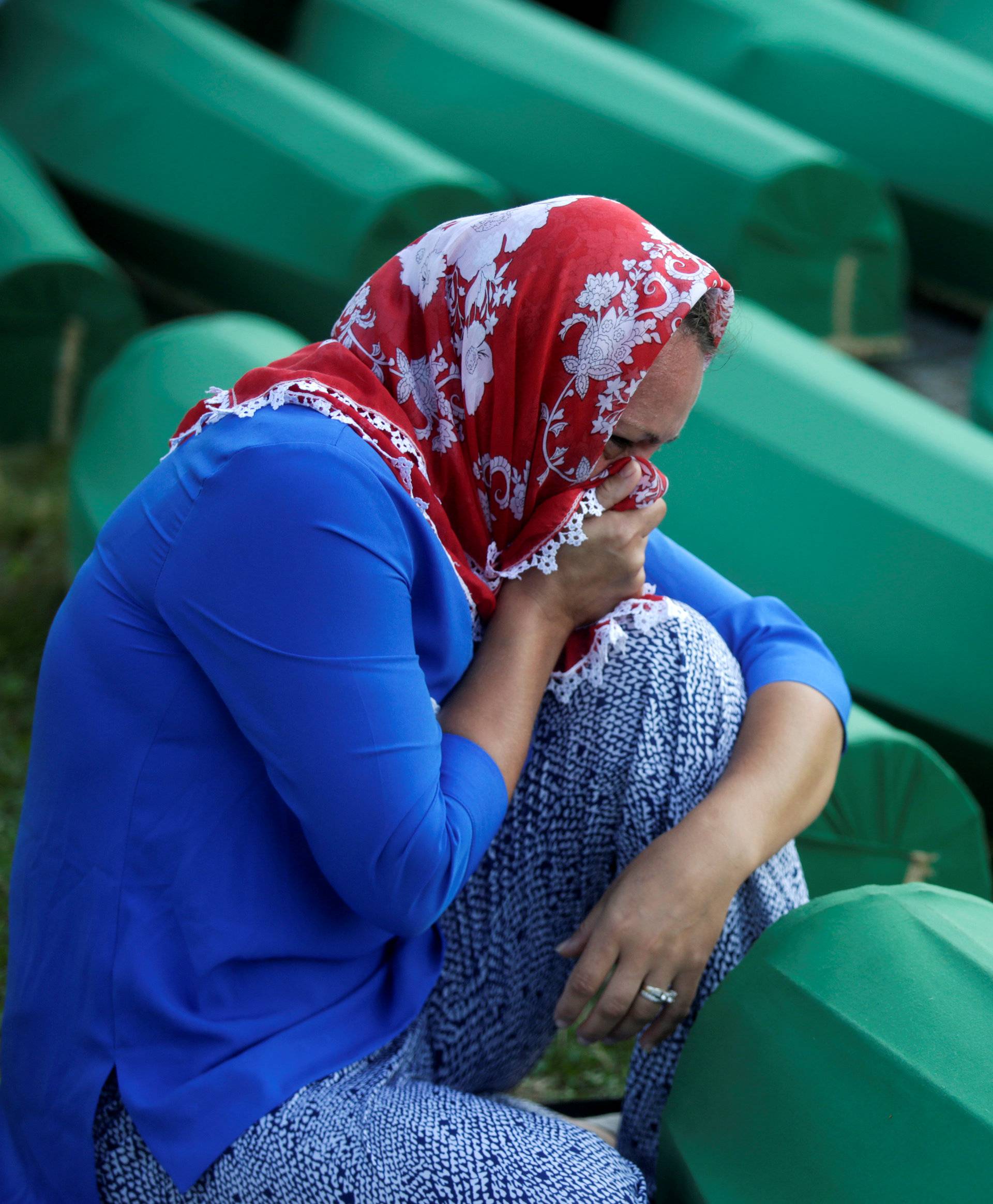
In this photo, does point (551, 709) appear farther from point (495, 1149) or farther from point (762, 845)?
point (495, 1149)

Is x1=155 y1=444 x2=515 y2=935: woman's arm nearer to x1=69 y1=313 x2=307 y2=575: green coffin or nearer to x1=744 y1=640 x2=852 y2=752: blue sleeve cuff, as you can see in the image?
x1=744 y1=640 x2=852 y2=752: blue sleeve cuff

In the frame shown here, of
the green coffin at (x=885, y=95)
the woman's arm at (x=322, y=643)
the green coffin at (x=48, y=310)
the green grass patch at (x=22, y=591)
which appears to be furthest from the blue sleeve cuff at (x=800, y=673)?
the green coffin at (x=885, y=95)

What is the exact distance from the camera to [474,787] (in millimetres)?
1142

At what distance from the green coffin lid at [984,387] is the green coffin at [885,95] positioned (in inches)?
42.6

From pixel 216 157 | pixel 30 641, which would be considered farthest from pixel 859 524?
pixel 216 157

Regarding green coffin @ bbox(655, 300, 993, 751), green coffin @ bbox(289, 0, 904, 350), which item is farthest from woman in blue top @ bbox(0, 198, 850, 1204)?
green coffin @ bbox(289, 0, 904, 350)

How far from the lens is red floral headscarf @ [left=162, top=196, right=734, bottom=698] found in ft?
3.79

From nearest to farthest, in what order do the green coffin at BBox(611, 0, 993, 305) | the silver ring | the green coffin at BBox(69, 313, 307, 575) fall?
the silver ring < the green coffin at BBox(69, 313, 307, 575) < the green coffin at BBox(611, 0, 993, 305)

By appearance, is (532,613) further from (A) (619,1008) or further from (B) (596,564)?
(A) (619,1008)

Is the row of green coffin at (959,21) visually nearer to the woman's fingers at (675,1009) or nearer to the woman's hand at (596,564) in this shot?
the woman's hand at (596,564)

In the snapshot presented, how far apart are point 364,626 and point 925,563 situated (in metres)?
1.30

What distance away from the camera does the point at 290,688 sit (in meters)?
1.03

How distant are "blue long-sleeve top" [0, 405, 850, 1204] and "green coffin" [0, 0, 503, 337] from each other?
2.10m

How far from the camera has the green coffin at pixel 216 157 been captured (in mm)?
3100
